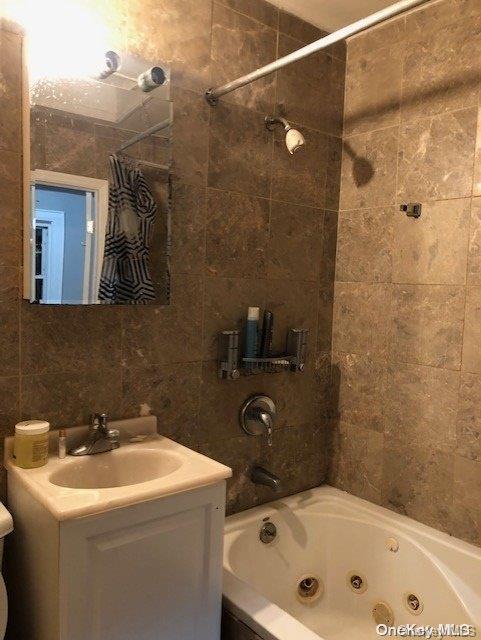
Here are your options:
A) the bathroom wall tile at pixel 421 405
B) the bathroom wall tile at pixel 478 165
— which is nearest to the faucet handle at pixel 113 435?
the bathroom wall tile at pixel 421 405

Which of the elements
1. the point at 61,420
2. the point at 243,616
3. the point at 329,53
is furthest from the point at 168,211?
the point at 243,616

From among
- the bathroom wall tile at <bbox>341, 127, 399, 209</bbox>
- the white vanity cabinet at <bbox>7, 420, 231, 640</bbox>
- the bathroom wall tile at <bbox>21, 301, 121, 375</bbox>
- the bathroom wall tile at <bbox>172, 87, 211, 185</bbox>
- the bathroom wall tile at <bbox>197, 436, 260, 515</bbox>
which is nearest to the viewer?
the white vanity cabinet at <bbox>7, 420, 231, 640</bbox>

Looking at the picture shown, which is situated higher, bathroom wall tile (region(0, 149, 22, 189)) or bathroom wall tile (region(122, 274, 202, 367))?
bathroom wall tile (region(0, 149, 22, 189))

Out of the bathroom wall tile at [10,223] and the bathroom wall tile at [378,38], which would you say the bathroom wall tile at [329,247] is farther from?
the bathroom wall tile at [10,223]

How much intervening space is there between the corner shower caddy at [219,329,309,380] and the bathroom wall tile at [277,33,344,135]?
923mm

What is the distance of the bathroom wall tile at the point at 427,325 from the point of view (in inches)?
73.1

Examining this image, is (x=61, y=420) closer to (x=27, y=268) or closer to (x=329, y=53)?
(x=27, y=268)

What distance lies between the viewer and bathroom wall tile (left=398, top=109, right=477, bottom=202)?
181 cm

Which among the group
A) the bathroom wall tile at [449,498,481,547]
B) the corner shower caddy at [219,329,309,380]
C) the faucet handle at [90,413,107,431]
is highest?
the corner shower caddy at [219,329,309,380]

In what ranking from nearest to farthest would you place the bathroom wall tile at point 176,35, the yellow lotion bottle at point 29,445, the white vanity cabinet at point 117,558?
the white vanity cabinet at point 117,558 → the yellow lotion bottle at point 29,445 → the bathroom wall tile at point 176,35

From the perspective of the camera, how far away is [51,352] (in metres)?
1.50
